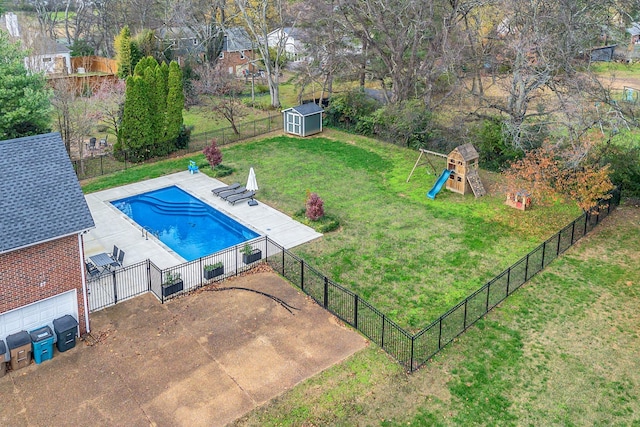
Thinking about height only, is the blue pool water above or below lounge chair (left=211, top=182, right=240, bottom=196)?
below

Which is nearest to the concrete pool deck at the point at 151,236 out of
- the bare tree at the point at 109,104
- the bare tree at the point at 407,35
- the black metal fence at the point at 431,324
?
the black metal fence at the point at 431,324

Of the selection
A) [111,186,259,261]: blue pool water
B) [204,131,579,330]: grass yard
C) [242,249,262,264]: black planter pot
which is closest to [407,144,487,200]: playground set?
[204,131,579,330]: grass yard

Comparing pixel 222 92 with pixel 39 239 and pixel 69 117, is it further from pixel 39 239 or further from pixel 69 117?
pixel 39 239

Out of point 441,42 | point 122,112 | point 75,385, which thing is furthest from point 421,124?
point 75,385

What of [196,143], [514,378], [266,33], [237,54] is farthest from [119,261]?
[237,54]

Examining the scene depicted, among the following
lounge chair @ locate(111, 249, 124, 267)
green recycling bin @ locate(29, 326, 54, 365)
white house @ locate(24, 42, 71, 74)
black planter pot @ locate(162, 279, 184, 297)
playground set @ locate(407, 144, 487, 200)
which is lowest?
green recycling bin @ locate(29, 326, 54, 365)

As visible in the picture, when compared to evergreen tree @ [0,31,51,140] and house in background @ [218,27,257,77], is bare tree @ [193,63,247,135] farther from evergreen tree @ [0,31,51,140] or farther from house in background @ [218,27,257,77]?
evergreen tree @ [0,31,51,140]

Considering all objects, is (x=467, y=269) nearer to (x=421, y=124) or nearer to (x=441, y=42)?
(x=421, y=124)
